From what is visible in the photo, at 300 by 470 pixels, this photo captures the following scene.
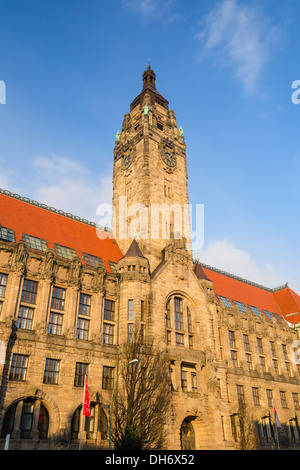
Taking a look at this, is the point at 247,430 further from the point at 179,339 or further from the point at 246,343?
the point at 179,339

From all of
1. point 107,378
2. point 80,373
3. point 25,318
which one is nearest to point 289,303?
point 107,378

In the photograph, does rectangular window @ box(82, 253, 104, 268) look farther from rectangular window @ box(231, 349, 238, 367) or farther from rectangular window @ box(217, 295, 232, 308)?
rectangular window @ box(231, 349, 238, 367)

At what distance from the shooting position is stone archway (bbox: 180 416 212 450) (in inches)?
1476

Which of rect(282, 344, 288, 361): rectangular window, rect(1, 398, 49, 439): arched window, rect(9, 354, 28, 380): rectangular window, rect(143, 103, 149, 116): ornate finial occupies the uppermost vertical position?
rect(143, 103, 149, 116): ornate finial

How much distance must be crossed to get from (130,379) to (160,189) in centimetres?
2657

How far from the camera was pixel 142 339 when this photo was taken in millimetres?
35156

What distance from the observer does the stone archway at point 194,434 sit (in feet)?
123

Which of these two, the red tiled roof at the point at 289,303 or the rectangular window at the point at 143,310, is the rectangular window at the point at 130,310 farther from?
the red tiled roof at the point at 289,303

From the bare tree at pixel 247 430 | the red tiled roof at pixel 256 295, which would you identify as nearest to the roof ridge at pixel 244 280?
the red tiled roof at pixel 256 295

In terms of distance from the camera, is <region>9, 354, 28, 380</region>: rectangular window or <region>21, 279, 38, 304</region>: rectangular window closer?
<region>9, 354, 28, 380</region>: rectangular window

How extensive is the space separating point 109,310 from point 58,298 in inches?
228

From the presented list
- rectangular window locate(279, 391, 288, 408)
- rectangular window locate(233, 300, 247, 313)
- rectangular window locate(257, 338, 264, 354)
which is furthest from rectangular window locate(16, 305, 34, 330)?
rectangular window locate(279, 391, 288, 408)

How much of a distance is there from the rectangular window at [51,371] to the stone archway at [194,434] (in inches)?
547

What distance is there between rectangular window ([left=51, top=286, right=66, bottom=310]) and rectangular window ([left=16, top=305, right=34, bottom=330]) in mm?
2302
